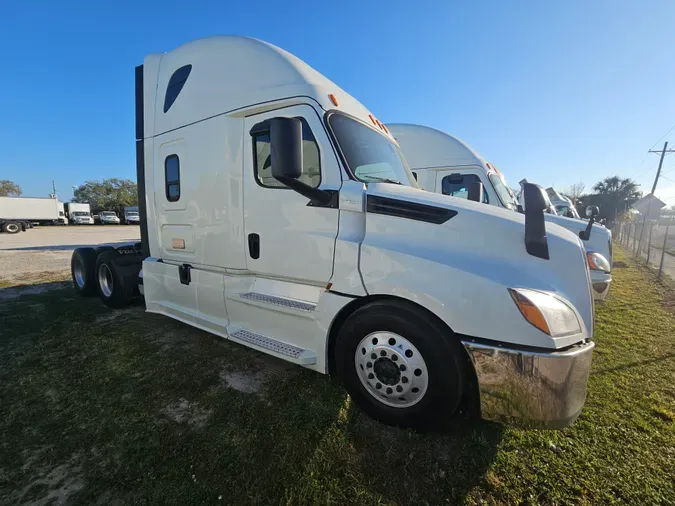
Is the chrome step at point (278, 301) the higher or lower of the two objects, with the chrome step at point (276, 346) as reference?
higher

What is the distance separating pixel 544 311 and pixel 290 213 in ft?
7.04

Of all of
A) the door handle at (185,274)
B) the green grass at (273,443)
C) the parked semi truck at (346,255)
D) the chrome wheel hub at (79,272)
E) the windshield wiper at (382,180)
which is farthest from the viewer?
the chrome wheel hub at (79,272)

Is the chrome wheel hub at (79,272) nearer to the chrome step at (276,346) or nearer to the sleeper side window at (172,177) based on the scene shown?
the sleeper side window at (172,177)

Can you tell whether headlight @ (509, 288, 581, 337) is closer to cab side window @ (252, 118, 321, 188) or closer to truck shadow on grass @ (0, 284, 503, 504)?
truck shadow on grass @ (0, 284, 503, 504)

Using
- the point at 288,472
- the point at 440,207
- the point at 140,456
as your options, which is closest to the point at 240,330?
the point at 140,456

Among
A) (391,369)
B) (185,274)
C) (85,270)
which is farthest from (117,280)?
(391,369)

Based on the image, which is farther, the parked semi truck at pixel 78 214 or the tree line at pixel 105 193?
the tree line at pixel 105 193

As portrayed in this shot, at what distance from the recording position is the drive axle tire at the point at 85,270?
19.9 feet

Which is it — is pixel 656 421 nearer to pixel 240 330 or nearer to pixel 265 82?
pixel 240 330

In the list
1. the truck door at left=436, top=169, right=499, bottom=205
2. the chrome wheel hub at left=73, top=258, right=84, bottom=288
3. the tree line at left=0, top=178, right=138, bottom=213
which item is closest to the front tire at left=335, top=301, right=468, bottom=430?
the truck door at left=436, top=169, right=499, bottom=205

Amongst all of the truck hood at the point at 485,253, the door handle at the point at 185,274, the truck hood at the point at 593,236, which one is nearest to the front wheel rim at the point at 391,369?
the truck hood at the point at 485,253

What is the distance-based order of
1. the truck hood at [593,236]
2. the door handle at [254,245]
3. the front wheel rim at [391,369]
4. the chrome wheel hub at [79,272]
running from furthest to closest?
the chrome wheel hub at [79,272], the truck hood at [593,236], the door handle at [254,245], the front wheel rim at [391,369]

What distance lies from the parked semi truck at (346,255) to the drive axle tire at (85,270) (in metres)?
2.95

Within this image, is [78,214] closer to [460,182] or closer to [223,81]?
[223,81]
